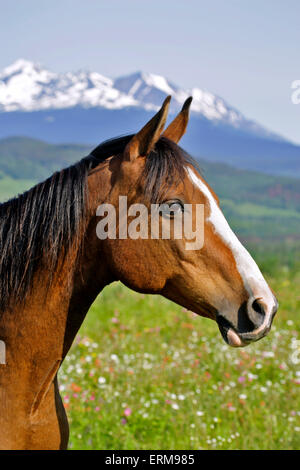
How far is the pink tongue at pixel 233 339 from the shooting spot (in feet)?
6.60

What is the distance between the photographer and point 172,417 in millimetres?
4379

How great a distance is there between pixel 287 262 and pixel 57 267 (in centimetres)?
1204

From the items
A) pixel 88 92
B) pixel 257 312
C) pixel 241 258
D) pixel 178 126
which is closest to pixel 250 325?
pixel 257 312

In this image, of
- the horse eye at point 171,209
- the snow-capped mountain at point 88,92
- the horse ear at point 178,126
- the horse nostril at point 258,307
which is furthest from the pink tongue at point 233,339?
the snow-capped mountain at point 88,92

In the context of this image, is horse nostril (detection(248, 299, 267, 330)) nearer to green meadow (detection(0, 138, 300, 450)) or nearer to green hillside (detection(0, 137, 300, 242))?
green meadow (detection(0, 138, 300, 450))

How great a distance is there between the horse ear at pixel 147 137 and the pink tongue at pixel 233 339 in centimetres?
86

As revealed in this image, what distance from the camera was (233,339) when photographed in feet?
6.62

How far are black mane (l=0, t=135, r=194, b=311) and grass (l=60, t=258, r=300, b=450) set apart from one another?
236cm

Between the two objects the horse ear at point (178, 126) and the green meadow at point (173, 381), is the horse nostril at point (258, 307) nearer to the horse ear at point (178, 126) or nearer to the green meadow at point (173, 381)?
the horse ear at point (178, 126)

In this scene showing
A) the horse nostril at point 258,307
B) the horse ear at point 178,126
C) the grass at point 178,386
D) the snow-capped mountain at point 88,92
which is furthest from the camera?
the snow-capped mountain at point 88,92

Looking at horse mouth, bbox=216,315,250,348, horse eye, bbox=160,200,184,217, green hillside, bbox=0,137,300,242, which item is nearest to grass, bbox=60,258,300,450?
horse mouth, bbox=216,315,250,348

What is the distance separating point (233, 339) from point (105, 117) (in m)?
60.6

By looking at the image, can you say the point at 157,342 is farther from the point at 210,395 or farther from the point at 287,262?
the point at 287,262

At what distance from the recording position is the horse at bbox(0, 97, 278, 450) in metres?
2.09
